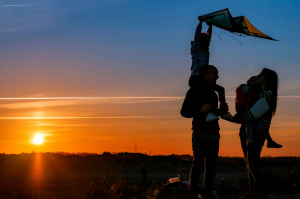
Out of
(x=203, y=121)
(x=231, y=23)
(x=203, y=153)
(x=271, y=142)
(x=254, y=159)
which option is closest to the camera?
(x=203, y=121)

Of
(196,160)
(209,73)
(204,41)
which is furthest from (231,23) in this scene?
(196,160)

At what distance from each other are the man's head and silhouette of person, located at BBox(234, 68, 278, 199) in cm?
69

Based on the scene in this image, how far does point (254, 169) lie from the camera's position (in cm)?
788

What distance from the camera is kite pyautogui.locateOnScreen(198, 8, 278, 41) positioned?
317 inches

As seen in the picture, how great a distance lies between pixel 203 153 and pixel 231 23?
2.27 metres

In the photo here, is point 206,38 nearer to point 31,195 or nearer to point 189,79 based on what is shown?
point 189,79

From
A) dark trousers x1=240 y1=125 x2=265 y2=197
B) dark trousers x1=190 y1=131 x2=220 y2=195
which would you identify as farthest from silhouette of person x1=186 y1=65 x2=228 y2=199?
dark trousers x1=240 y1=125 x2=265 y2=197

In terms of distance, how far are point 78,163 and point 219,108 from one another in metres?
18.3

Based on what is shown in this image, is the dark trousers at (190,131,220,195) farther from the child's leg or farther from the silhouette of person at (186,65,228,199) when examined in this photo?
the child's leg

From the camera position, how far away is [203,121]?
301 inches

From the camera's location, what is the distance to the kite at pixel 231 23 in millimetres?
8062

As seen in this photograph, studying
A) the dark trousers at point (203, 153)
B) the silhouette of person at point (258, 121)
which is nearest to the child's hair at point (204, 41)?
the silhouette of person at point (258, 121)

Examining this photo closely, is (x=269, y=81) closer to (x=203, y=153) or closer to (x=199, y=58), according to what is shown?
(x=199, y=58)

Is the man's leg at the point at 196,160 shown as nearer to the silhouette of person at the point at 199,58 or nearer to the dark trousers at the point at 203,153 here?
Result: the dark trousers at the point at 203,153
